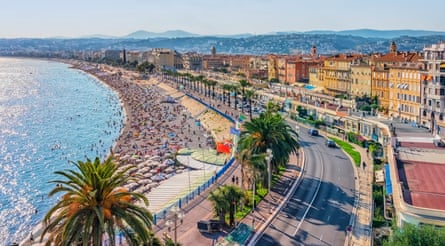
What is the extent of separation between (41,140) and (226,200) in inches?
2581

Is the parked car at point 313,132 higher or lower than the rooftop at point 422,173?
lower

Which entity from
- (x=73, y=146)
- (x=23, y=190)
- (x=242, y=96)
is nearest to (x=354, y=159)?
(x=23, y=190)

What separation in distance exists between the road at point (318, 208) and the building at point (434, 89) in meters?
14.6

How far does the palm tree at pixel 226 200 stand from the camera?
103 feet

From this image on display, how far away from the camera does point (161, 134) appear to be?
281 ft

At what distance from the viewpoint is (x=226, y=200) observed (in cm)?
3153

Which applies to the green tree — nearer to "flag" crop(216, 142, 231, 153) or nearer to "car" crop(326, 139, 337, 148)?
"car" crop(326, 139, 337, 148)

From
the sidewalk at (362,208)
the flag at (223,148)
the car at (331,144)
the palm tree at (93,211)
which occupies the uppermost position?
the palm tree at (93,211)

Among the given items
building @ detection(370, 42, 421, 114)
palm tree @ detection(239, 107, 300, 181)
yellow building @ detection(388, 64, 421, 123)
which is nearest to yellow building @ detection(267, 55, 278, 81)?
building @ detection(370, 42, 421, 114)

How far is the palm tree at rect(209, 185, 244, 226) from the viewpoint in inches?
1238

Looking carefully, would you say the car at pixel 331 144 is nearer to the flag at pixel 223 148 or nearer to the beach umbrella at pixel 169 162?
the flag at pixel 223 148

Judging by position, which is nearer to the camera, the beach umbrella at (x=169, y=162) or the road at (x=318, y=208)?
the road at (x=318, y=208)

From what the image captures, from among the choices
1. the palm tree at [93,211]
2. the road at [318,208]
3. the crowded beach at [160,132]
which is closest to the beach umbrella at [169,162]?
the crowded beach at [160,132]

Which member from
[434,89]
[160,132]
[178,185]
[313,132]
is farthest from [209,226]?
[160,132]
